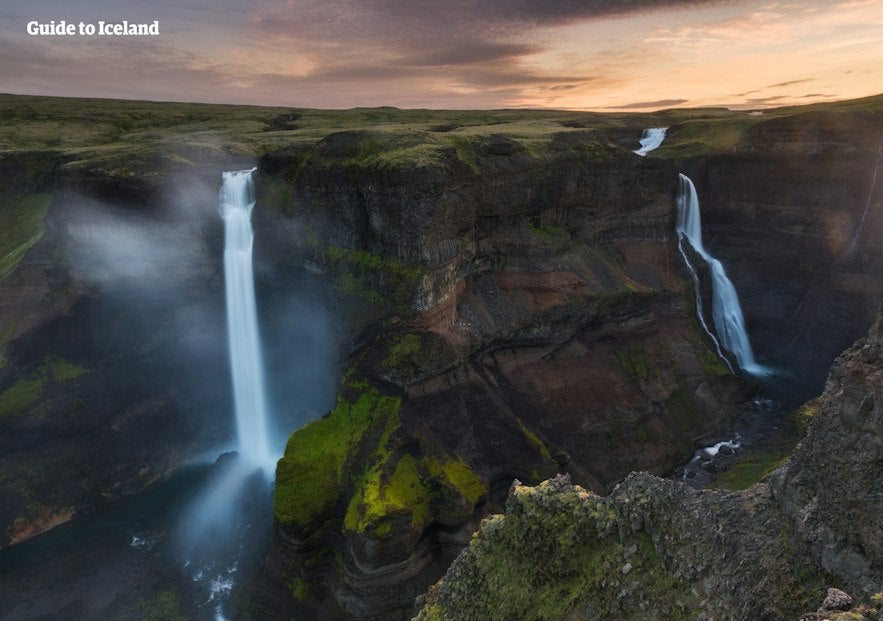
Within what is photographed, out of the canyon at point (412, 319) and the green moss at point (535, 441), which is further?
the green moss at point (535, 441)

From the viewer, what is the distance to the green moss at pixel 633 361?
1373 inches

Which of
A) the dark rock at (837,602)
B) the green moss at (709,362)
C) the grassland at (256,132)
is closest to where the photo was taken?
the dark rock at (837,602)

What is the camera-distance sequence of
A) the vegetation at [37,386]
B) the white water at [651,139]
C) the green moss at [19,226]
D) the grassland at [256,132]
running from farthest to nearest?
the white water at [651,139]
the green moss at [19,226]
the grassland at [256,132]
the vegetation at [37,386]

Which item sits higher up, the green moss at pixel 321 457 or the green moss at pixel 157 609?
the green moss at pixel 321 457

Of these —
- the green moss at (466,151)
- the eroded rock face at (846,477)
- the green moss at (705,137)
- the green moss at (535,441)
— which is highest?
the green moss at (705,137)

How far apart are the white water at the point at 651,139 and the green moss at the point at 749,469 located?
39.5 meters

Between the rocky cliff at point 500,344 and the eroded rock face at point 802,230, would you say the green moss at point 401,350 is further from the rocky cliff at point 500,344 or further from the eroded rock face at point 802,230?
the eroded rock face at point 802,230

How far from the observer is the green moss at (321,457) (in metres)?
24.2

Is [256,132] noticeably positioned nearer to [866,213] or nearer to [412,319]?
[412,319]

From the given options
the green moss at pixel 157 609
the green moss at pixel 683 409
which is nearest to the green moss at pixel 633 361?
the green moss at pixel 683 409

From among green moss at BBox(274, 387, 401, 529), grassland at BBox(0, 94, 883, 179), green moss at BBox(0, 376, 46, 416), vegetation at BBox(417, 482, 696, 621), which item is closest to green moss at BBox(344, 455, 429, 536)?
green moss at BBox(274, 387, 401, 529)

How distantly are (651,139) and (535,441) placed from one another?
160ft

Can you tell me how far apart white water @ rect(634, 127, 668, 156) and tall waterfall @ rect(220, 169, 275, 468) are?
150 feet

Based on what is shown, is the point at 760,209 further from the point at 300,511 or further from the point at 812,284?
the point at 300,511
